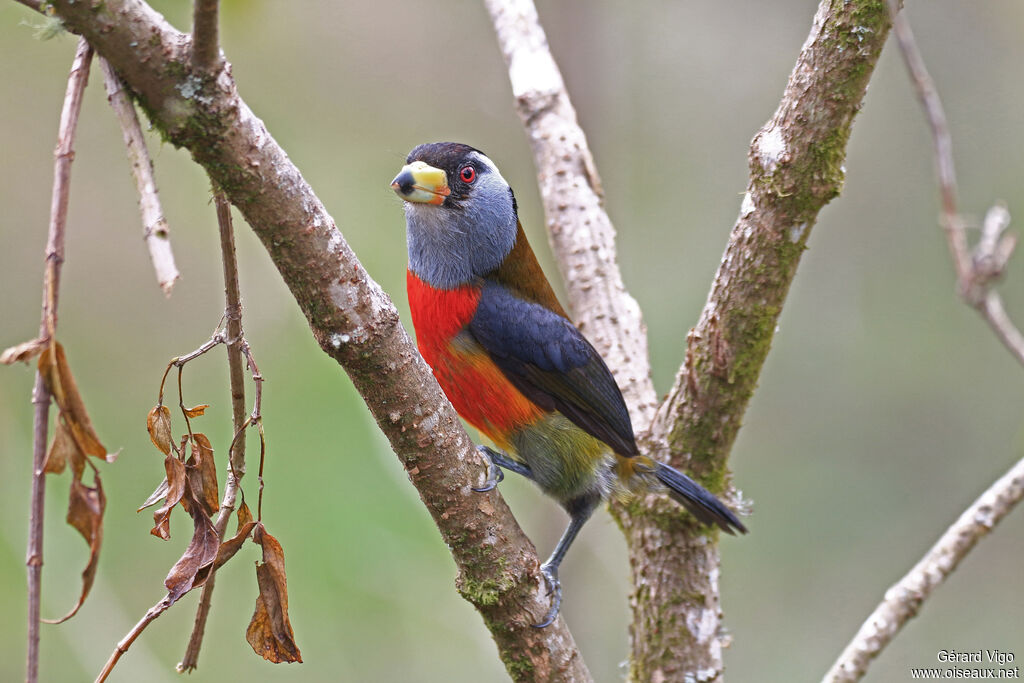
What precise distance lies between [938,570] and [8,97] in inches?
192

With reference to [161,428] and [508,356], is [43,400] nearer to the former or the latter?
[161,428]

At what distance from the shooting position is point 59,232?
3.61 ft

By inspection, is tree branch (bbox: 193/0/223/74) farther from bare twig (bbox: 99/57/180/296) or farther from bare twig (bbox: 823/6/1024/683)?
bare twig (bbox: 823/6/1024/683)

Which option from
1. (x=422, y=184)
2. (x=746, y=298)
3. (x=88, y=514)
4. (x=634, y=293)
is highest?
(x=634, y=293)

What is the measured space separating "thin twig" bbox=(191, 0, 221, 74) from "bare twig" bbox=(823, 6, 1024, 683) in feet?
5.08

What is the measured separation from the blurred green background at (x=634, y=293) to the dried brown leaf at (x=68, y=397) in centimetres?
330

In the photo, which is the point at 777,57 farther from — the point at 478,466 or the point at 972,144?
the point at 478,466

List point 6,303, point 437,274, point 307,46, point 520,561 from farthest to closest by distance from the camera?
point 307,46 < point 6,303 < point 437,274 < point 520,561

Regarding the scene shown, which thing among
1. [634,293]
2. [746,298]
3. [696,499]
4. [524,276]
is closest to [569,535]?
[696,499]

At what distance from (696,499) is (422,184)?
3.82ft

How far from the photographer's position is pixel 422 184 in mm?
2746

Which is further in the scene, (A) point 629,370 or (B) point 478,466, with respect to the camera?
(A) point 629,370

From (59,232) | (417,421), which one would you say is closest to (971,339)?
(417,421)

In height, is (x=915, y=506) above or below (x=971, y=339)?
below
